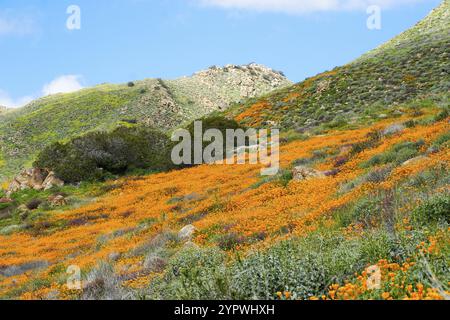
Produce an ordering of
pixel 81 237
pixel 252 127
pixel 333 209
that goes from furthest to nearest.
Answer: pixel 252 127 → pixel 81 237 → pixel 333 209

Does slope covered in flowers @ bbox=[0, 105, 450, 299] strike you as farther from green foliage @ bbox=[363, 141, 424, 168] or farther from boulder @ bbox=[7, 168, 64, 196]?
boulder @ bbox=[7, 168, 64, 196]

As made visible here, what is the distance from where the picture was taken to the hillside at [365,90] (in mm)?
33406

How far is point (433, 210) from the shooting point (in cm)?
737

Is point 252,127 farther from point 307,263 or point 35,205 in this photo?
point 307,263

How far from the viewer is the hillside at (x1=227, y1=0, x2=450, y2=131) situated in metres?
33.4

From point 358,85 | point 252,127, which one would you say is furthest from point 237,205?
point 358,85

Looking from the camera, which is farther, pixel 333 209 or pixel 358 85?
pixel 358 85

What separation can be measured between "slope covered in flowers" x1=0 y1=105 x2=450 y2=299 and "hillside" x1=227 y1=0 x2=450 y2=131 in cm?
846

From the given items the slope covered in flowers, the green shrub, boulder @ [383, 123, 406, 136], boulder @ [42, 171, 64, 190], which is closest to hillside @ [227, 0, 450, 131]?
boulder @ [383, 123, 406, 136]

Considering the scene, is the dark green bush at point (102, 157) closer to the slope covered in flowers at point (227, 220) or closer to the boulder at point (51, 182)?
the boulder at point (51, 182)

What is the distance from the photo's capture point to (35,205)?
25.2 meters

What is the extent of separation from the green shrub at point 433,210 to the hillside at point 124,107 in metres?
48.0

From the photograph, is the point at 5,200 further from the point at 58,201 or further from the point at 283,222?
the point at 283,222
